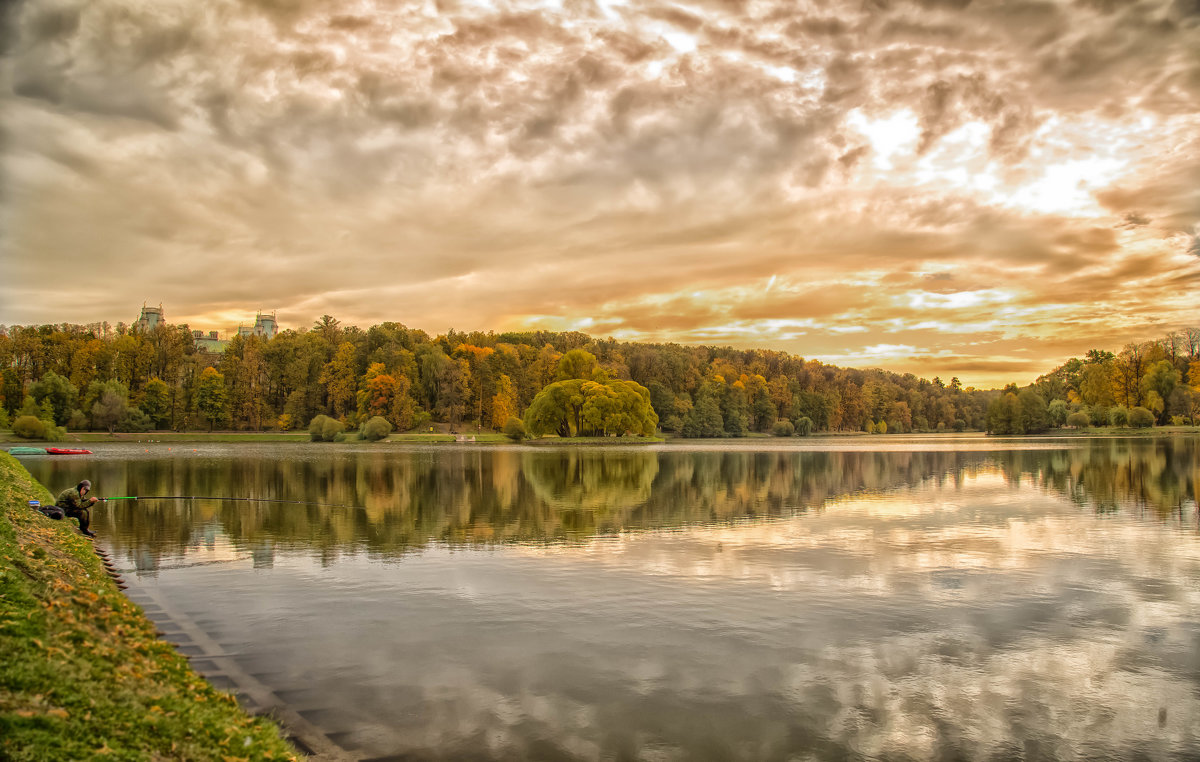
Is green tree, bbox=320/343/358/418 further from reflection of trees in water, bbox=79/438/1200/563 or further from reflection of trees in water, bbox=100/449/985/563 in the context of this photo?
reflection of trees in water, bbox=100/449/985/563

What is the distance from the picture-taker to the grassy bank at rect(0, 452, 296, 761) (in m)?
5.57

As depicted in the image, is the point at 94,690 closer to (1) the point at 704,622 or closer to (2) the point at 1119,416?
(1) the point at 704,622

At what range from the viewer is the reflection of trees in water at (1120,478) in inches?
1097

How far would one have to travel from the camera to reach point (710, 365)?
153375 millimetres

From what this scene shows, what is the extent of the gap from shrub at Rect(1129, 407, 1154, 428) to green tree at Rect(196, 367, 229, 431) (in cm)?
12979

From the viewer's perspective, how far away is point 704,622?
11969 millimetres

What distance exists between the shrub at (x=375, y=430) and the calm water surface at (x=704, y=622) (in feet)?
229

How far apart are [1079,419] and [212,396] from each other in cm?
12872

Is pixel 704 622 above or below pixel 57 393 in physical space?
below

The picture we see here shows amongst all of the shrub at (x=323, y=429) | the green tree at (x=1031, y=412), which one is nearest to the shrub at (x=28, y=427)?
the shrub at (x=323, y=429)

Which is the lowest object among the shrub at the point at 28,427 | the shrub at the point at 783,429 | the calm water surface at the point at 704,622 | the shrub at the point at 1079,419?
the shrub at the point at 783,429

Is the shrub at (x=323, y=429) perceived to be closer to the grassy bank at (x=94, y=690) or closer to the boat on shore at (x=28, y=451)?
the boat on shore at (x=28, y=451)

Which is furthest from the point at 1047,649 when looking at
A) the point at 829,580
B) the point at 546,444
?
the point at 546,444

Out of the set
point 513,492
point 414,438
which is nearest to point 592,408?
point 414,438
